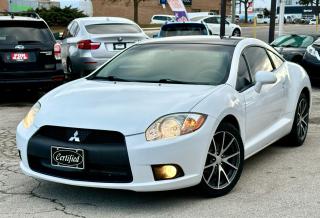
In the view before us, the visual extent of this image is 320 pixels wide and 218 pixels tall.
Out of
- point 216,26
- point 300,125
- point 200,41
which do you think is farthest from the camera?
point 216,26

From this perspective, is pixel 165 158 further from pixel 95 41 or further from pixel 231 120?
pixel 95 41

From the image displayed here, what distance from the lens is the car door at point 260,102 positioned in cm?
536

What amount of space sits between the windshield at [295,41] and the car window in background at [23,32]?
703 centimetres

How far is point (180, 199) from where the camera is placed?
469cm

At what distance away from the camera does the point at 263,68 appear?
6.12 meters

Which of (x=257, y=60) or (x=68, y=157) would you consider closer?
(x=68, y=157)

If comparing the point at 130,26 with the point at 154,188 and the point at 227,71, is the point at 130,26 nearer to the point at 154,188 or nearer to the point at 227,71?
the point at 227,71

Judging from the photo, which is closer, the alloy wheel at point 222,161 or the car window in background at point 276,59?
the alloy wheel at point 222,161

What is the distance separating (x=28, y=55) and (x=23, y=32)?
46 cm

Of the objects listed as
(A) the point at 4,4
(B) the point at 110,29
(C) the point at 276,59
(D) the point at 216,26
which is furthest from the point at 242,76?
(A) the point at 4,4

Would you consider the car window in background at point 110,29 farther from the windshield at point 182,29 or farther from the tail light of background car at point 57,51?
the tail light of background car at point 57,51

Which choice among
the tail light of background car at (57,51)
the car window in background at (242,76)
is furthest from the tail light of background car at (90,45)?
the car window in background at (242,76)

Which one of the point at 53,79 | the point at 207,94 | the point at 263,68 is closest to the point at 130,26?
the point at 53,79

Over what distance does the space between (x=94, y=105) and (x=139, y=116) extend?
1.60 ft
